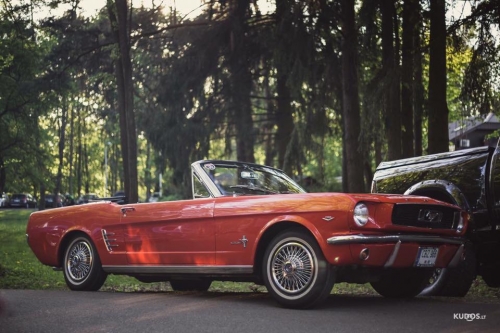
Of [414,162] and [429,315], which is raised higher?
[414,162]

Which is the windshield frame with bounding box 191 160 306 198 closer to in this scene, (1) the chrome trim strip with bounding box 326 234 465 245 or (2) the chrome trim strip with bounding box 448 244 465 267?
(1) the chrome trim strip with bounding box 326 234 465 245

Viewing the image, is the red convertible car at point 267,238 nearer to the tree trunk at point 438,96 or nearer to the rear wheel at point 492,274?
the rear wheel at point 492,274

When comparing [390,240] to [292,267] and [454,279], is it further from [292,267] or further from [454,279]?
[454,279]

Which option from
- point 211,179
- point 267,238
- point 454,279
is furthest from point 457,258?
point 211,179

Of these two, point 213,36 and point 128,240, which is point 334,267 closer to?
point 128,240

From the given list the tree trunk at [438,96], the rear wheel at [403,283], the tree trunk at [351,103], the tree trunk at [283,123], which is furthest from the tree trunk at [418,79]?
the rear wheel at [403,283]

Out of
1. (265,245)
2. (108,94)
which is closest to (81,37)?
(108,94)

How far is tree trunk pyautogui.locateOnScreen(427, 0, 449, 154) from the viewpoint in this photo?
14.7m

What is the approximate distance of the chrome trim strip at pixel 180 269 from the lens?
7812 millimetres

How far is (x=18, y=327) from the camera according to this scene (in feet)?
20.6

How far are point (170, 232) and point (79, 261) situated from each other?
1792mm

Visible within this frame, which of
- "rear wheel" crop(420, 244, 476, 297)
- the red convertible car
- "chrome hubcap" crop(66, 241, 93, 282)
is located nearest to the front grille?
the red convertible car

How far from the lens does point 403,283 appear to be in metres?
8.39

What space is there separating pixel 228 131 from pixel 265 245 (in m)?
21.6
